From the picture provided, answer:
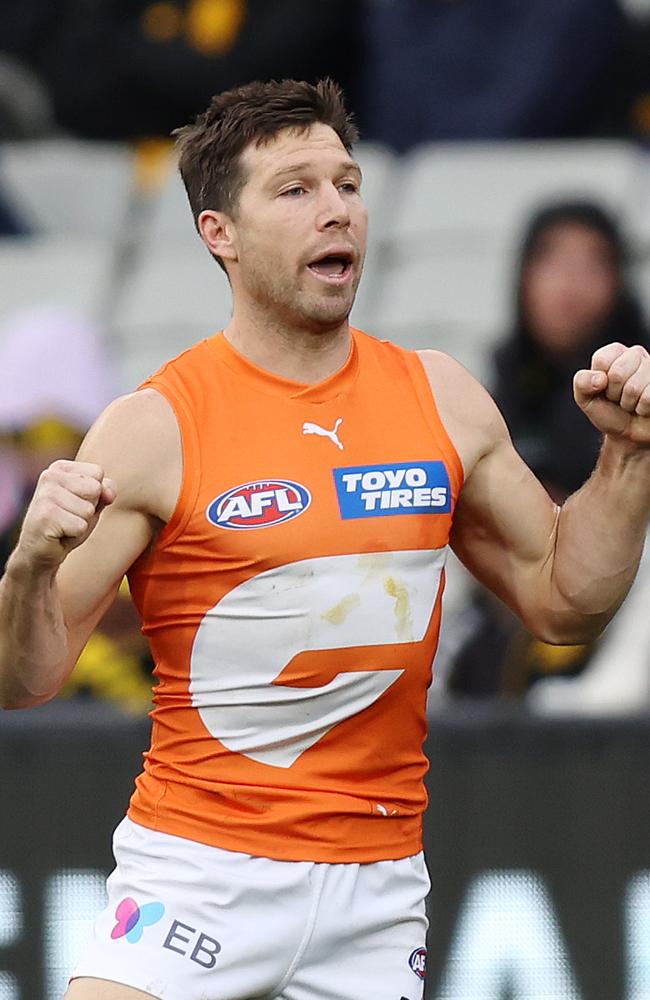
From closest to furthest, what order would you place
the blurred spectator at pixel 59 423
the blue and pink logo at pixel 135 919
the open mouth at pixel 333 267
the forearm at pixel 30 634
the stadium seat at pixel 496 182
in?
the forearm at pixel 30 634 < the blue and pink logo at pixel 135 919 < the open mouth at pixel 333 267 < the blurred spectator at pixel 59 423 < the stadium seat at pixel 496 182

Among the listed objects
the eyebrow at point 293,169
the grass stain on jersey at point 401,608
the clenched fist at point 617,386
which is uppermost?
the eyebrow at point 293,169

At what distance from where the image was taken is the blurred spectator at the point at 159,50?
8438mm

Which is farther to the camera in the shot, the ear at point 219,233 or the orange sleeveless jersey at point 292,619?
the ear at point 219,233

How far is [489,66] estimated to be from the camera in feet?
27.2

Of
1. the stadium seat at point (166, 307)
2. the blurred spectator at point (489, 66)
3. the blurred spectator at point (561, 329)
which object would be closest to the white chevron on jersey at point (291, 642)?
the blurred spectator at point (561, 329)

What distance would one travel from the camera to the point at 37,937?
207 inches

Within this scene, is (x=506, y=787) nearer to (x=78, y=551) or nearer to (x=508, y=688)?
(x=508, y=688)

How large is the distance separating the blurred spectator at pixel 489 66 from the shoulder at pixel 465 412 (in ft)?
15.1

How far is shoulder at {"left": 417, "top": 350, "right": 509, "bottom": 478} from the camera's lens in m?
3.78

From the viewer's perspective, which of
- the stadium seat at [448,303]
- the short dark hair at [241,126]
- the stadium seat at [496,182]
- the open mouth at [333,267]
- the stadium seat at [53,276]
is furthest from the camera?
the stadium seat at [53,276]

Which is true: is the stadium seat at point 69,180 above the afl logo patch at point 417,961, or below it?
above

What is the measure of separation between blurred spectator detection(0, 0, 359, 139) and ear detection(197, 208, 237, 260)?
4.74 m

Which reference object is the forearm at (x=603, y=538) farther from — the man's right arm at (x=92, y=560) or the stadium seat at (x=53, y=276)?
the stadium seat at (x=53, y=276)

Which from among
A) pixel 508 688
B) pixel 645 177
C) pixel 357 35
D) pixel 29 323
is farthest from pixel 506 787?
pixel 357 35
